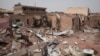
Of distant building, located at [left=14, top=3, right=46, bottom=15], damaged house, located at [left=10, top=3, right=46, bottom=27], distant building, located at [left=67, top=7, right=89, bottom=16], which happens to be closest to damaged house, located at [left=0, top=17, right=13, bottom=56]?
damaged house, located at [left=10, top=3, right=46, bottom=27]

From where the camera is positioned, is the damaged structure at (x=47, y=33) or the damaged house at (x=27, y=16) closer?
the damaged structure at (x=47, y=33)

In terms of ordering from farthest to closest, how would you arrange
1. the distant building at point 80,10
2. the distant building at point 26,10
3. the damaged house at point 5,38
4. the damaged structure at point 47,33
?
the distant building at point 80,10
the distant building at point 26,10
the damaged house at point 5,38
the damaged structure at point 47,33

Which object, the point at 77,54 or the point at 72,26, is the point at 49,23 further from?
the point at 77,54

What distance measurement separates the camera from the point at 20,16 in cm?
1859

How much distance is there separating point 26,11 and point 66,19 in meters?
5.54

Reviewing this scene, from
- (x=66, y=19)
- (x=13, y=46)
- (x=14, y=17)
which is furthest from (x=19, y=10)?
(x=13, y=46)

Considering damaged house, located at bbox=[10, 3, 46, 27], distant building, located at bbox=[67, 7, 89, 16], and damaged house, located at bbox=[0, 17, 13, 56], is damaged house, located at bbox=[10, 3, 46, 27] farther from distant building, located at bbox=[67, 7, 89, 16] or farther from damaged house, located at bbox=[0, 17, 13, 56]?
distant building, located at bbox=[67, 7, 89, 16]

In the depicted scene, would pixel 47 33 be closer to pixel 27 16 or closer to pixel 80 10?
pixel 27 16

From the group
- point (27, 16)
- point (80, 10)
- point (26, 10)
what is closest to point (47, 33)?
point (27, 16)

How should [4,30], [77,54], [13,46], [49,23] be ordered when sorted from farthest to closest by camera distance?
[49,23], [4,30], [13,46], [77,54]

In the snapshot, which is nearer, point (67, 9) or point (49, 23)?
point (49, 23)

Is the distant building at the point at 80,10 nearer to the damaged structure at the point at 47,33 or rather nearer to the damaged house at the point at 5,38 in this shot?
the damaged structure at the point at 47,33

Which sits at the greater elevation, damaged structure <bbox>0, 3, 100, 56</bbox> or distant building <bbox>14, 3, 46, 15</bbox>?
distant building <bbox>14, 3, 46, 15</bbox>

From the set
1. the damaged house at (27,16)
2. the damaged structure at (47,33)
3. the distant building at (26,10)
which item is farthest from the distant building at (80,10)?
the distant building at (26,10)
